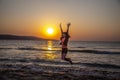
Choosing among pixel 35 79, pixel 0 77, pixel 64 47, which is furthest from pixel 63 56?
pixel 0 77

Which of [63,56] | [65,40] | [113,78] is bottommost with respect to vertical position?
[113,78]

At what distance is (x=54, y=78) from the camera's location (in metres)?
15.0

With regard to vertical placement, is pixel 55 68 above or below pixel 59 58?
above

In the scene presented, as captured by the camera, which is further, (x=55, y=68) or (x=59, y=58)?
(x=59, y=58)

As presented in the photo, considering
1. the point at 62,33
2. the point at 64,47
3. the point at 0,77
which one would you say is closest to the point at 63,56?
the point at 64,47

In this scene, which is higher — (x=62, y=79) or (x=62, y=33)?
(x=62, y=33)

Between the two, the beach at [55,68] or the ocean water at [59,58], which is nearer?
the beach at [55,68]

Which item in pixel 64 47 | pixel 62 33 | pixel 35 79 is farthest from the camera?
pixel 64 47

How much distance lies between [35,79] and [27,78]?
608mm

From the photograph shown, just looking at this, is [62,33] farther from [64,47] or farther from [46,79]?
[46,79]

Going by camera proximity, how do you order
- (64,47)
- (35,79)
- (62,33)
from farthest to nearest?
1. (64,47)
2. (62,33)
3. (35,79)

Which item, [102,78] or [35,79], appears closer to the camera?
[35,79]

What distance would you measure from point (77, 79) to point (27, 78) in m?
3.33

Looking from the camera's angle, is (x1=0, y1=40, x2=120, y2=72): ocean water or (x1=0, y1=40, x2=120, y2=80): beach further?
(x1=0, y1=40, x2=120, y2=72): ocean water
